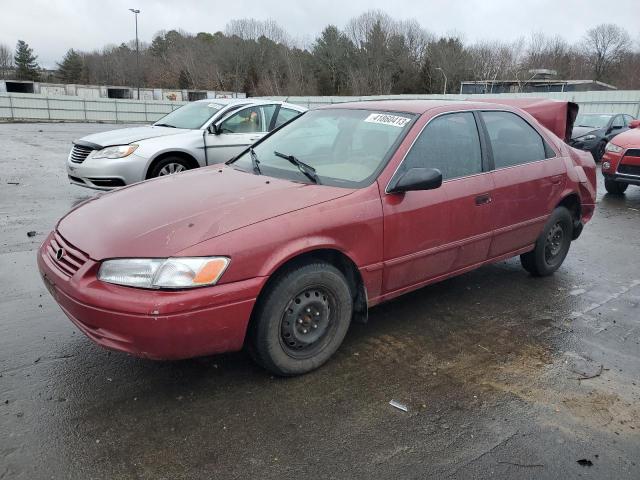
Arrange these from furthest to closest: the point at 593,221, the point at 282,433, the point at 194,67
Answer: the point at 194,67 < the point at 593,221 < the point at 282,433

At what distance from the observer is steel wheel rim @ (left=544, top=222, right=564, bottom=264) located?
4852 millimetres

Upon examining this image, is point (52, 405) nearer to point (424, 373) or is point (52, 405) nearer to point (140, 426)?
point (140, 426)

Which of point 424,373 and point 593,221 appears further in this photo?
point 593,221

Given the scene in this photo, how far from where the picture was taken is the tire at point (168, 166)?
23.5ft

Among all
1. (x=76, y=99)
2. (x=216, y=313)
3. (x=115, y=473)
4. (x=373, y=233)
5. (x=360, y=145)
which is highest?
(x=76, y=99)

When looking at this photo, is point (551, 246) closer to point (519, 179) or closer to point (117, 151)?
point (519, 179)

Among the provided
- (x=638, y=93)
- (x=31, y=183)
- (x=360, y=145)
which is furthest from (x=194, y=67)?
(x=360, y=145)

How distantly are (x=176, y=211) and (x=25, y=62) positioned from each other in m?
109

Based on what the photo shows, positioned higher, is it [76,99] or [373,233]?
[76,99]

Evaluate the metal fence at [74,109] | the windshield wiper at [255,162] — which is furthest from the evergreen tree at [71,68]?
the windshield wiper at [255,162]

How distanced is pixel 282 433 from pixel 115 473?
0.80m

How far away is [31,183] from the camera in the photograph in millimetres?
9305

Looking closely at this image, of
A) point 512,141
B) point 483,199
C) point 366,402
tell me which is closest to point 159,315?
point 366,402

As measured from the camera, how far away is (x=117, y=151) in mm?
7047
